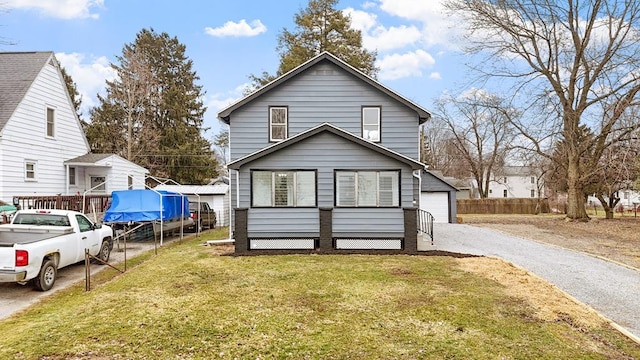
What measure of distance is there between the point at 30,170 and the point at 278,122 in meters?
11.1

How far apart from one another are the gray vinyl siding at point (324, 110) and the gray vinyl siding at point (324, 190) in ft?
9.35

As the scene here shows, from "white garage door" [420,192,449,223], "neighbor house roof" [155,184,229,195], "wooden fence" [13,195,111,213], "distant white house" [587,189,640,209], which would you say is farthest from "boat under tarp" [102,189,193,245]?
"distant white house" [587,189,640,209]

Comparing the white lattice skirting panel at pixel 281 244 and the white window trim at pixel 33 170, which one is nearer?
the white lattice skirting panel at pixel 281 244

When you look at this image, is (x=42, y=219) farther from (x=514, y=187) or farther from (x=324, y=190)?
(x=514, y=187)

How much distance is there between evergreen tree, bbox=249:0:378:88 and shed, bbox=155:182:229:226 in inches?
541

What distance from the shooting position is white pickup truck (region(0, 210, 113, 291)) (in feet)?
26.3

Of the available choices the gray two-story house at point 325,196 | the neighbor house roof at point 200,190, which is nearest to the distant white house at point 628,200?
the gray two-story house at point 325,196

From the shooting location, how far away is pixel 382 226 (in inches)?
509

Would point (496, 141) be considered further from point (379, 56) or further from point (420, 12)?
point (420, 12)

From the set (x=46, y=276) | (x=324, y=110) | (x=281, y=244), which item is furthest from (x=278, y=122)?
(x=46, y=276)

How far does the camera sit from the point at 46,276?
29.0 feet

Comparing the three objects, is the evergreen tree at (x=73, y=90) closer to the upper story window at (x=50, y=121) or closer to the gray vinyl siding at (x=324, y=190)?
the upper story window at (x=50, y=121)

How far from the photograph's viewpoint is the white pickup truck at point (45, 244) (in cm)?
803

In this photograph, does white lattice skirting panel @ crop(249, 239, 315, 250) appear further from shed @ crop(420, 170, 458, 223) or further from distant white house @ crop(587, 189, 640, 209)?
distant white house @ crop(587, 189, 640, 209)
